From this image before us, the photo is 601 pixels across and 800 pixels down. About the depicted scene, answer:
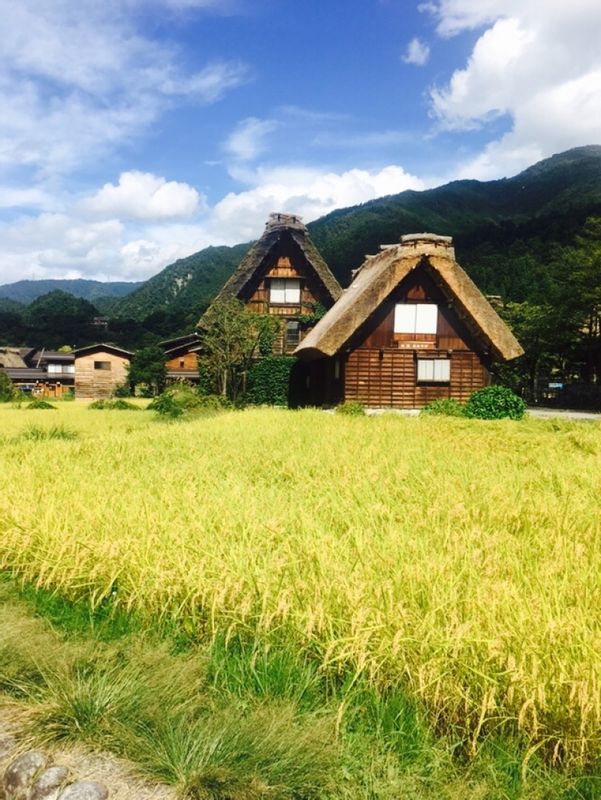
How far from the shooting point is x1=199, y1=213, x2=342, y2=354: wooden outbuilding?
23594 mm

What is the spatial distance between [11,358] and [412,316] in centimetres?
5244

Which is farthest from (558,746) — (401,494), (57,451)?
(57,451)

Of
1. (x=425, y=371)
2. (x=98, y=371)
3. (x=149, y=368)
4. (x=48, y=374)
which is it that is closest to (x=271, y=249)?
(x=425, y=371)

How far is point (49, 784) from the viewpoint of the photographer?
6.63 ft

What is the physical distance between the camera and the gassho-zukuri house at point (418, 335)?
679 inches

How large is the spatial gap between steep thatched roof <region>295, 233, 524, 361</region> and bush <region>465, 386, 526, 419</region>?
3.20 meters

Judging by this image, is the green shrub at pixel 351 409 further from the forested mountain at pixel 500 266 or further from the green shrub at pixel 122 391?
the green shrub at pixel 122 391

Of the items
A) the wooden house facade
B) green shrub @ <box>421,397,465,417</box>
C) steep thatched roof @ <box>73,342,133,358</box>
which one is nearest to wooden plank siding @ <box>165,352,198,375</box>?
steep thatched roof @ <box>73,342,133,358</box>

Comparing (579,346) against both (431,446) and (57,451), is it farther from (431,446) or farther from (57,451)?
(57,451)

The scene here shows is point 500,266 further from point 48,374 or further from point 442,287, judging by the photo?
point 48,374

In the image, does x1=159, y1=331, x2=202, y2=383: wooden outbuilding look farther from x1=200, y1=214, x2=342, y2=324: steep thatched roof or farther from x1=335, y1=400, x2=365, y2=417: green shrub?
x1=335, y1=400, x2=365, y2=417: green shrub

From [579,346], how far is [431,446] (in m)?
25.3

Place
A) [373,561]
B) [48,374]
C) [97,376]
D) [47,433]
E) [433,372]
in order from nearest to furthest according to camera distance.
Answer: [373,561], [47,433], [433,372], [97,376], [48,374]

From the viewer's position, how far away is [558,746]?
2.09 meters
